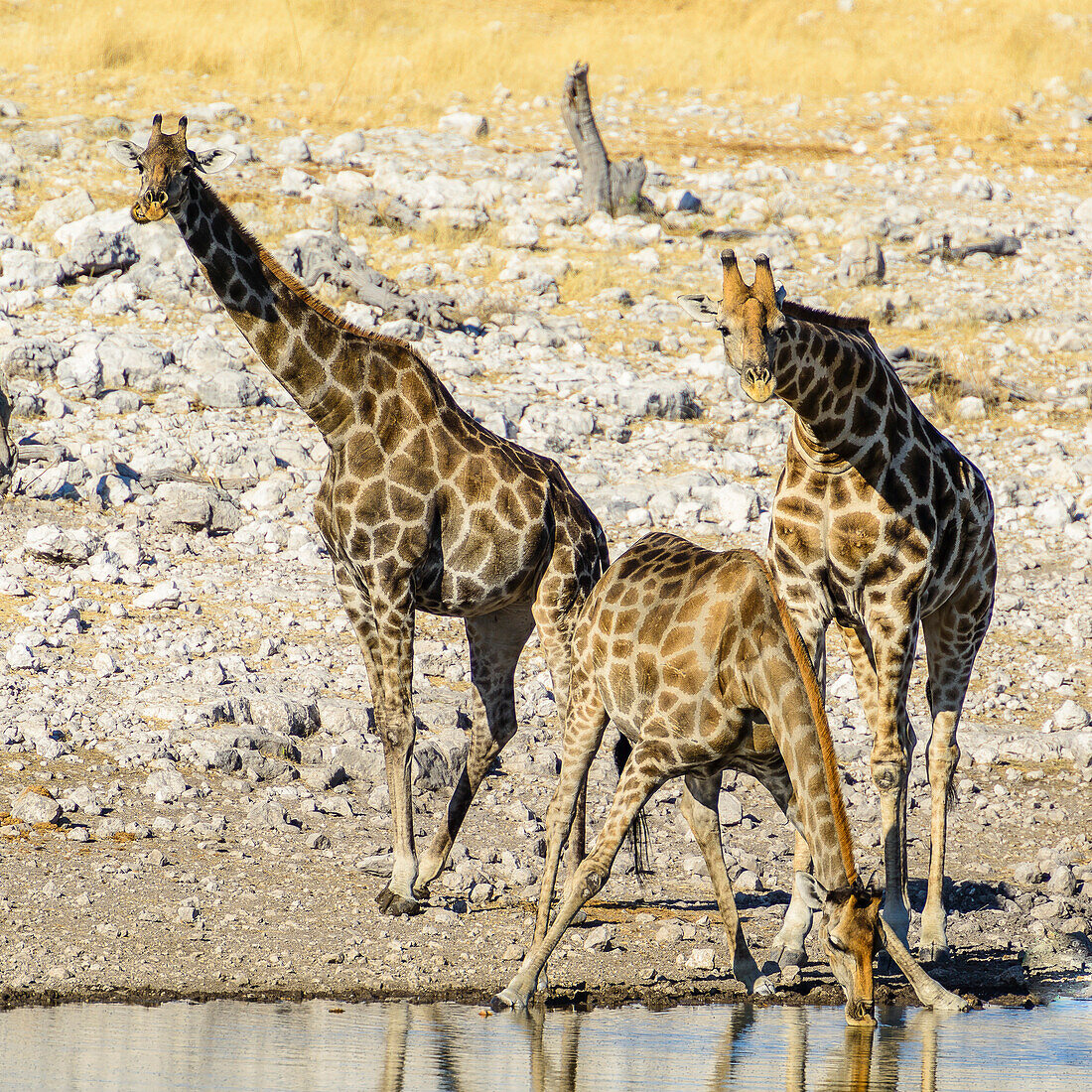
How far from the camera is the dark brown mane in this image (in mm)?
6914

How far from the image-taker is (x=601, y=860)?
21.4 feet

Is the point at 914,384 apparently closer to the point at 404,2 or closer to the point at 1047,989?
the point at 1047,989

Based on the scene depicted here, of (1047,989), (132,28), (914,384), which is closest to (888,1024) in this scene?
(1047,989)

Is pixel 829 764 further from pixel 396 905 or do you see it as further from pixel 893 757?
pixel 396 905

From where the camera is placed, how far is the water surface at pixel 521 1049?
5328mm

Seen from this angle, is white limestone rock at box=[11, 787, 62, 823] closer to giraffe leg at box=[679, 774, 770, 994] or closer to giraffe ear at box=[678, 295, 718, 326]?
giraffe leg at box=[679, 774, 770, 994]

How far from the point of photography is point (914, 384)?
16.7m

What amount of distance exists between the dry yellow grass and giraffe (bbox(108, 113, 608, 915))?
17.9 metres

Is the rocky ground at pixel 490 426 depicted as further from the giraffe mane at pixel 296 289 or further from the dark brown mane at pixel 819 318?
the dark brown mane at pixel 819 318

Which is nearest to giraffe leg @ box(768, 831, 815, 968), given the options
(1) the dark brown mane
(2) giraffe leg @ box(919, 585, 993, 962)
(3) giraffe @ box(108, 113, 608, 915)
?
(2) giraffe leg @ box(919, 585, 993, 962)

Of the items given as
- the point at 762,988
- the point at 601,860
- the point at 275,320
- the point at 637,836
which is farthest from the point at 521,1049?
the point at 275,320

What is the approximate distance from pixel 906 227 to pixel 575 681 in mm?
16111

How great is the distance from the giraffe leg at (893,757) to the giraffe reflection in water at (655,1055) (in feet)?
3.11

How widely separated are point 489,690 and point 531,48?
23932mm
